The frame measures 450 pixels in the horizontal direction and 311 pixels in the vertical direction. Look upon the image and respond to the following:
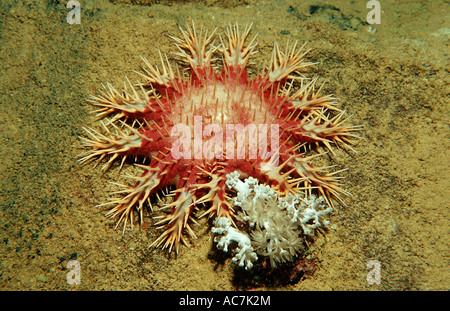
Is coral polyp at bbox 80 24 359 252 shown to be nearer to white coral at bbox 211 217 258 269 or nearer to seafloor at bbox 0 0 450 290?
white coral at bbox 211 217 258 269

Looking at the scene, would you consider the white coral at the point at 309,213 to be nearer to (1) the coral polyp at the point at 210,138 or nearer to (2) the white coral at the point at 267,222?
(2) the white coral at the point at 267,222

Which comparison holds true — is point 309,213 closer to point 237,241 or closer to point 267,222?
point 267,222

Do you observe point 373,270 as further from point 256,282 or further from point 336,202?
point 256,282

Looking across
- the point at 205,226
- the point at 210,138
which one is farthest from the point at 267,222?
the point at 210,138

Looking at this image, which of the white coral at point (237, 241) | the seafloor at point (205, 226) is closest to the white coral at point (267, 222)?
the white coral at point (237, 241)

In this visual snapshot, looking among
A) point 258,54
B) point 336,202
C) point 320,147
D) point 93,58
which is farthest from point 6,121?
point 336,202
